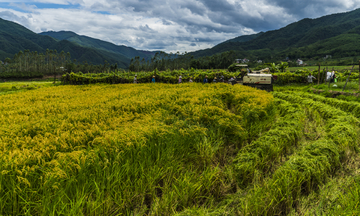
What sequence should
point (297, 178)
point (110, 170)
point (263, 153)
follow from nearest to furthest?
point (110, 170) → point (297, 178) → point (263, 153)

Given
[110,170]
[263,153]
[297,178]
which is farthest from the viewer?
[263,153]

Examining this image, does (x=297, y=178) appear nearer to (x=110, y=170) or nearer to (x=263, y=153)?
(x=263, y=153)

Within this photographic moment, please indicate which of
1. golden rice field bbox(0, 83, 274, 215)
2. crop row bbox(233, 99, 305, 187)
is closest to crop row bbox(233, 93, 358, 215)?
crop row bbox(233, 99, 305, 187)

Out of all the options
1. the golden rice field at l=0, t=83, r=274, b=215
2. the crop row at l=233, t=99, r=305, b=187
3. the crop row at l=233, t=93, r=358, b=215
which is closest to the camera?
the golden rice field at l=0, t=83, r=274, b=215

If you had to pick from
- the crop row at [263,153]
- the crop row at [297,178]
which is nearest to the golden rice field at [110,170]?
the crop row at [263,153]

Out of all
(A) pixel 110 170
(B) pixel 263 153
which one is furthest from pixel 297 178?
(A) pixel 110 170

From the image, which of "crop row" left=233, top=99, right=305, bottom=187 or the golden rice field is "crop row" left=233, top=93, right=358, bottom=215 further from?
the golden rice field

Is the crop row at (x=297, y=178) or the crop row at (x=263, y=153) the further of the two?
the crop row at (x=263, y=153)

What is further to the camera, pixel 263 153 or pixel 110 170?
pixel 263 153

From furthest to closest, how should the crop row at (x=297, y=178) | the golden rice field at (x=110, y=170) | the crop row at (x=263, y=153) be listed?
the crop row at (x=263, y=153) < the crop row at (x=297, y=178) < the golden rice field at (x=110, y=170)

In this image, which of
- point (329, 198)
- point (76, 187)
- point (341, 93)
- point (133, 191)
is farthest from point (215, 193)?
point (341, 93)

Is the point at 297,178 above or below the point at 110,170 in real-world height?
below

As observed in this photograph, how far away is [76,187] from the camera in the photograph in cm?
226

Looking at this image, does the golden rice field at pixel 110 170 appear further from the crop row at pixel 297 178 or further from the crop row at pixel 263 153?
the crop row at pixel 297 178
